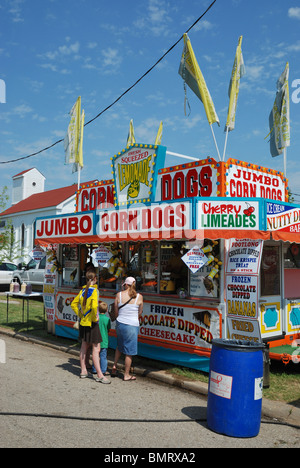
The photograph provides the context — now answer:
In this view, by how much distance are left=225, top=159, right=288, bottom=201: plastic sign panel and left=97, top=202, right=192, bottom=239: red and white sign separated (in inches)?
47.4

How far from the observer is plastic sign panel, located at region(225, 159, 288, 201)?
8422mm

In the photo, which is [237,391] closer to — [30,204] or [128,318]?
[128,318]

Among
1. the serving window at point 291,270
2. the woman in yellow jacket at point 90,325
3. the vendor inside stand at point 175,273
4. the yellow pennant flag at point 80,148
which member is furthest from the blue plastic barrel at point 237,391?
the yellow pennant flag at point 80,148

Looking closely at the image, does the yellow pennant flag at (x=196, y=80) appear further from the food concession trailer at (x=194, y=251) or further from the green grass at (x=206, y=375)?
the green grass at (x=206, y=375)

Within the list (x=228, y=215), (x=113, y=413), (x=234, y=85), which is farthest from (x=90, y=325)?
(x=234, y=85)

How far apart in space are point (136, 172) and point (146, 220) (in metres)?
1.83

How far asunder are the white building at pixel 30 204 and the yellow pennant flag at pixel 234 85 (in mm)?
26641

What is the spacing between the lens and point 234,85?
956 centimetres

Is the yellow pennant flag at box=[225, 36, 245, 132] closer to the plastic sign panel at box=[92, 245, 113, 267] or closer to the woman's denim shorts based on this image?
the plastic sign panel at box=[92, 245, 113, 267]

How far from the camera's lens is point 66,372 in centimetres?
778

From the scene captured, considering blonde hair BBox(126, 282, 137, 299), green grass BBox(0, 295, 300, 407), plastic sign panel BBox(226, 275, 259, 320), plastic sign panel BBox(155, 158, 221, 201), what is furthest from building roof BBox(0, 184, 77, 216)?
plastic sign panel BBox(226, 275, 259, 320)

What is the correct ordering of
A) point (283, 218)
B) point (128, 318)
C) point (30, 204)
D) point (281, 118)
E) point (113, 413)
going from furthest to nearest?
1. point (30, 204)
2. point (281, 118)
3. point (283, 218)
4. point (128, 318)
5. point (113, 413)

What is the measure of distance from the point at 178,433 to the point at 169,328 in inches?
139
